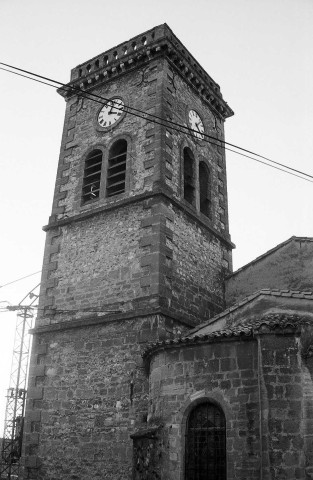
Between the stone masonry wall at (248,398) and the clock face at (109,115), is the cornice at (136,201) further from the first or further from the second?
the stone masonry wall at (248,398)

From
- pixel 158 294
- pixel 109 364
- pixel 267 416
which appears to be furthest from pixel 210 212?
pixel 267 416

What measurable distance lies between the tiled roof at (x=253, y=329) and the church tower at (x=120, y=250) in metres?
1.62

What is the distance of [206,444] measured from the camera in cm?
1091

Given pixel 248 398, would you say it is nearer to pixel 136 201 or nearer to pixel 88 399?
pixel 88 399

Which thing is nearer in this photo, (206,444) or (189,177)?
(206,444)

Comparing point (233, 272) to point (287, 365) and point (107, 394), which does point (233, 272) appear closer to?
point (107, 394)

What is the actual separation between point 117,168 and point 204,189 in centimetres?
350

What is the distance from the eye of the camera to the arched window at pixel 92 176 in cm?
1791

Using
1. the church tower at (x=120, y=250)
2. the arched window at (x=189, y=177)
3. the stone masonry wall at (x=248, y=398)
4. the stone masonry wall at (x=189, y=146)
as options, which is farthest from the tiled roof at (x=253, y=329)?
the arched window at (x=189, y=177)

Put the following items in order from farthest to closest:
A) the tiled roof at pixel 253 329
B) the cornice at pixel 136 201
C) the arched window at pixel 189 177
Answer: the arched window at pixel 189 177 → the cornice at pixel 136 201 → the tiled roof at pixel 253 329

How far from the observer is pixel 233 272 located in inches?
704

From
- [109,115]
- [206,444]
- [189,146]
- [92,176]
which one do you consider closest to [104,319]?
[206,444]

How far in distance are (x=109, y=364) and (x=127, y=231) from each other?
397cm

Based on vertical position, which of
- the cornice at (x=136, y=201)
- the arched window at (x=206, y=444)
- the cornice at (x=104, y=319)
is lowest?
the arched window at (x=206, y=444)
